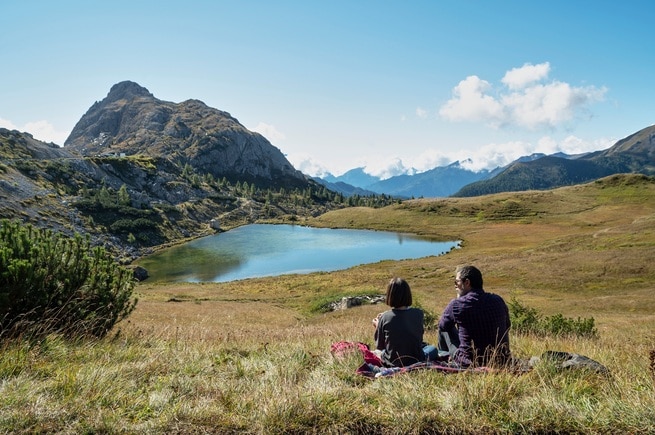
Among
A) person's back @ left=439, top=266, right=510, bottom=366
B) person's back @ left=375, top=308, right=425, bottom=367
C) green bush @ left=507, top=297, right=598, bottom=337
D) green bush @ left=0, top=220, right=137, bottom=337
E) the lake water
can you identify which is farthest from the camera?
the lake water

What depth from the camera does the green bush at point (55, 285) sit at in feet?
26.2

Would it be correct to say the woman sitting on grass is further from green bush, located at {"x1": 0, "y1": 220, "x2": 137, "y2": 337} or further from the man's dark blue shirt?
green bush, located at {"x1": 0, "y1": 220, "x2": 137, "y2": 337}

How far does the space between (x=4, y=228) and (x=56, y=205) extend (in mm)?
133058

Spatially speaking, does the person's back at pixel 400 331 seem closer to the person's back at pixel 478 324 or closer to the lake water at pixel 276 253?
the person's back at pixel 478 324

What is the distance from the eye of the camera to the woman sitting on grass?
740 cm

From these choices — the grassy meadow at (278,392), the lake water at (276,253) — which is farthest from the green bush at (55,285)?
the lake water at (276,253)

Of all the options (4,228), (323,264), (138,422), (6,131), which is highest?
(6,131)

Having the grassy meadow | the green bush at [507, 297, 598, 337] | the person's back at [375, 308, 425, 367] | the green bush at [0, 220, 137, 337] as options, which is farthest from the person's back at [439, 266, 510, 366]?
the green bush at [507, 297, 598, 337]

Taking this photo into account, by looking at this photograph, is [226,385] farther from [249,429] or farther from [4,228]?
[4,228]

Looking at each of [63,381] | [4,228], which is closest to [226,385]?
[63,381]

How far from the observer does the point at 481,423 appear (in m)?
4.73

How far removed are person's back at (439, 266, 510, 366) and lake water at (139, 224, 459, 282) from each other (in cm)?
7195

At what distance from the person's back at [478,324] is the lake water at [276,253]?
72.0 meters

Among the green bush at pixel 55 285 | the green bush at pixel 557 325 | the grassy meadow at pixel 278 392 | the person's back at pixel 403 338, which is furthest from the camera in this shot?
the green bush at pixel 557 325
